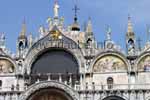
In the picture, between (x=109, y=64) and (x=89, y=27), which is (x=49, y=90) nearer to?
(x=109, y=64)

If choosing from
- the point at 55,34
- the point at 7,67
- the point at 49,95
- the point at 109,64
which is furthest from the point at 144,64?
the point at 7,67

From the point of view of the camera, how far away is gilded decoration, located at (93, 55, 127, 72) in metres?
39.8

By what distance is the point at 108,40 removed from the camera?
40.2 meters

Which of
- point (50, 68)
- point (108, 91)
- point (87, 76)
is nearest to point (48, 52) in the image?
point (50, 68)

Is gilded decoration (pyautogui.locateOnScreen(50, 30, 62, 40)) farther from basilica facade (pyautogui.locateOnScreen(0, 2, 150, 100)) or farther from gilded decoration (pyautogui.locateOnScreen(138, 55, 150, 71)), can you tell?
gilded decoration (pyautogui.locateOnScreen(138, 55, 150, 71))

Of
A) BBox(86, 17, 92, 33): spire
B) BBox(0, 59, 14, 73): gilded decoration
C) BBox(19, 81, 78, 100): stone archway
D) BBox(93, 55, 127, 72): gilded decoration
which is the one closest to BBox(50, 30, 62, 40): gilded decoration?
BBox(86, 17, 92, 33): spire

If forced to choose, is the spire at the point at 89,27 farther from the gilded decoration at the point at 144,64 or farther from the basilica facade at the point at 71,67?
the gilded decoration at the point at 144,64

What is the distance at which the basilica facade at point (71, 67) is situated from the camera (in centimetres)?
3834

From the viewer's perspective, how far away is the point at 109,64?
40.1 metres

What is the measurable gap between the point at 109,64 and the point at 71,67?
134 inches

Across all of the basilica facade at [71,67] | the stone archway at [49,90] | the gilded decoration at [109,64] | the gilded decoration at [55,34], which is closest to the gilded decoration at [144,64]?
the basilica facade at [71,67]

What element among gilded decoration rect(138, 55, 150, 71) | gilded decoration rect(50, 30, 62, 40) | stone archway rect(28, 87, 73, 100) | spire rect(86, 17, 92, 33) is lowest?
stone archway rect(28, 87, 73, 100)

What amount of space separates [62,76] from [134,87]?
6.38m

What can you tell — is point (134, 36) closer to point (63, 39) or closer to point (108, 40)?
point (108, 40)
